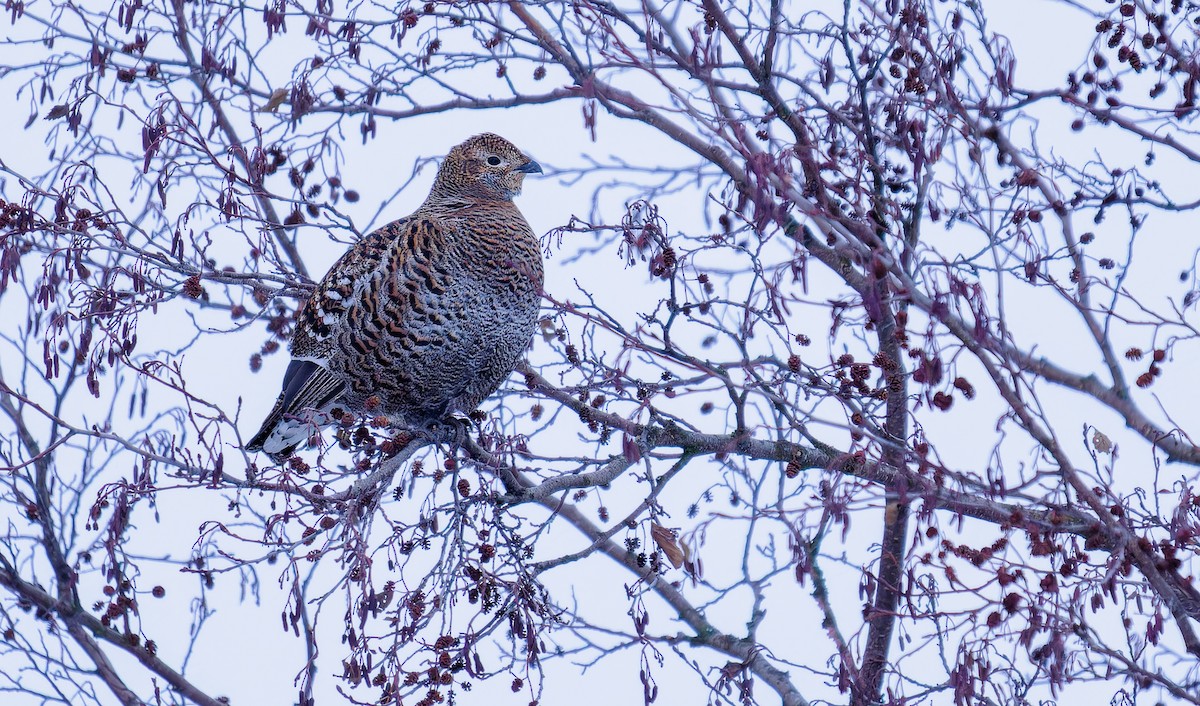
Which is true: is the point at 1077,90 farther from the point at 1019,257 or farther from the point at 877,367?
the point at 877,367

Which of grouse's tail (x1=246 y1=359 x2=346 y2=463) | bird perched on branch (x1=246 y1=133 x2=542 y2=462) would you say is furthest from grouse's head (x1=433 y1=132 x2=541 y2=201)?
grouse's tail (x1=246 y1=359 x2=346 y2=463)

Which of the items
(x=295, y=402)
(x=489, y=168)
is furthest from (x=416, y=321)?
(x=489, y=168)

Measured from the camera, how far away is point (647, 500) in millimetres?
4457

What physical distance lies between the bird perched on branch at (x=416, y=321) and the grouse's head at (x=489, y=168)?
0.52 meters

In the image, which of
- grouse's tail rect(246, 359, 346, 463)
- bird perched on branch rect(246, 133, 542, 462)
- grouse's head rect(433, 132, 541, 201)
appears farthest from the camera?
grouse's head rect(433, 132, 541, 201)

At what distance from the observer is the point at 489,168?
7055 millimetres

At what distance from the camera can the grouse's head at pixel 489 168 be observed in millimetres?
7035

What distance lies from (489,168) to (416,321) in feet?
4.43

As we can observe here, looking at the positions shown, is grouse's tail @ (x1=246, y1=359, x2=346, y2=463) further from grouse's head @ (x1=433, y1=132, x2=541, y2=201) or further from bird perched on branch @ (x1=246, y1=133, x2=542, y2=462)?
grouse's head @ (x1=433, y1=132, x2=541, y2=201)

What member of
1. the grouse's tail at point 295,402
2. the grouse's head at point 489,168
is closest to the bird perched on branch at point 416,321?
the grouse's tail at point 295,402

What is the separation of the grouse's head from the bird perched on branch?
519 mm

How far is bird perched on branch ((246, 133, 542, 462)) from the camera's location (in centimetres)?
606

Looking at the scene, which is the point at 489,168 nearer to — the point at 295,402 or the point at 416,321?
the point at 416,321

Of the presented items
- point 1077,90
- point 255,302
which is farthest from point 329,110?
point 1077,90
